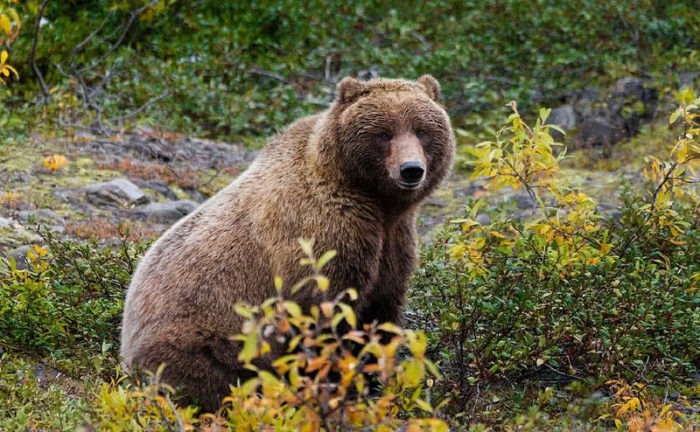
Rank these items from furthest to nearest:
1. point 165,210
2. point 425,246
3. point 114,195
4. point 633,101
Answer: point 633,101 → point 114,195 → point 165,210 → point 425,246

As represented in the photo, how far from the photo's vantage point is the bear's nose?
16.3 ft

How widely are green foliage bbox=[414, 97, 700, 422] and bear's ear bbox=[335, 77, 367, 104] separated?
2.74 feet

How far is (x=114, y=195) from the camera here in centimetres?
941

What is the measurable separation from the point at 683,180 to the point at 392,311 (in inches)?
83.2

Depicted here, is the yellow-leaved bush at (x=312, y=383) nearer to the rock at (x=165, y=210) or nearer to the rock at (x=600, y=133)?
the rock at (x=165, y=210)

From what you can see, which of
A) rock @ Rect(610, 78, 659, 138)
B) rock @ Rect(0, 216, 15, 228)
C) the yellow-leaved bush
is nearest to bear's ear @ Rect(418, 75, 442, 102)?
the yellow-leaved bush

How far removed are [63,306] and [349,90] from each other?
95.4 inches

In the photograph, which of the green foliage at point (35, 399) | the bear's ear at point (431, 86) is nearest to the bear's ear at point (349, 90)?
the bear's ear at point (431, 86)

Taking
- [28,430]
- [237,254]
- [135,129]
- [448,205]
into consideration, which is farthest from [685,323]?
[135,129]

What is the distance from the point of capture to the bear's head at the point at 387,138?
5.11 m

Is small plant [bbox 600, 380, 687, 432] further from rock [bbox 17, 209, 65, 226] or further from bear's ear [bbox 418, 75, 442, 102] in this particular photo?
rock [bbox 17, 209, 65, 226]

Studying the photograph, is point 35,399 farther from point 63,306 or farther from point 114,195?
point 114,195

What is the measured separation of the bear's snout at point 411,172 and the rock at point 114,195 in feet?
16.5

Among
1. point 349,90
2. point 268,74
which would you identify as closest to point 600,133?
point 268,74
